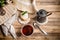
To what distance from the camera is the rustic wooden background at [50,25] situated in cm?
161

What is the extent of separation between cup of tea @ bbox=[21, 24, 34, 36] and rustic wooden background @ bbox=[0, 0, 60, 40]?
4 centimetres

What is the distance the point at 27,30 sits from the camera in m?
1.57

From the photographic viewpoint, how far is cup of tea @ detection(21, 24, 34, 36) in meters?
1.57

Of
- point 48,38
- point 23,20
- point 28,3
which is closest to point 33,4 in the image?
point 28,3

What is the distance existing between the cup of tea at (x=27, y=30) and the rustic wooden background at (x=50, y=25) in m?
0.04

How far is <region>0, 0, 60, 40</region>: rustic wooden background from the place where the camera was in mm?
1610

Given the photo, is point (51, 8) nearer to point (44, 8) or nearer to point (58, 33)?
point (44, 8)

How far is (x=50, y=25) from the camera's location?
1646 millimetres

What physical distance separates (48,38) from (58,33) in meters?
0.08

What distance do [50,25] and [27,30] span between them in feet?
0.62

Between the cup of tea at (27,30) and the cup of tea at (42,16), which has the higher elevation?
the cup of tea at (42,16)

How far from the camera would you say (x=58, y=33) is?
5.32 ft

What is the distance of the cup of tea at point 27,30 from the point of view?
5.16ft

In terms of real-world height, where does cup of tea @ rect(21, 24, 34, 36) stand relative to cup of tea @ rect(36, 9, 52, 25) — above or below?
below
